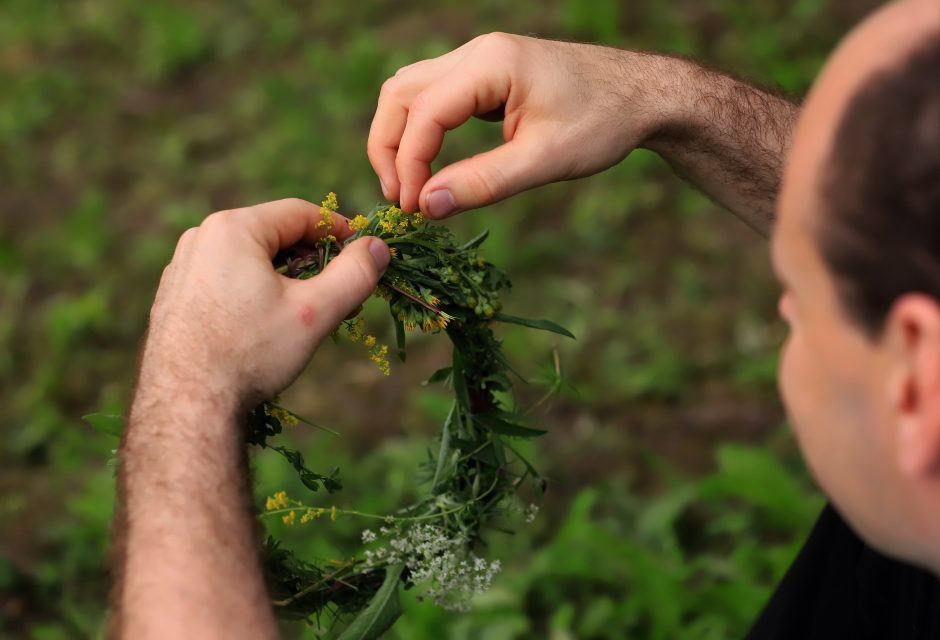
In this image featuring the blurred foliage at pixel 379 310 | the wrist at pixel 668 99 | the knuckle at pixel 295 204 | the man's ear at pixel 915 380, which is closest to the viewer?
the man's ear at pixel 915 380

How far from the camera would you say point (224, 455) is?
1.53 metres

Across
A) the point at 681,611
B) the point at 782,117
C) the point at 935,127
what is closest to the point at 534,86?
the point at 782,117

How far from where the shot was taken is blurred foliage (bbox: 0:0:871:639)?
313cm

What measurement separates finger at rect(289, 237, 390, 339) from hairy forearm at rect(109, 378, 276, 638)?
0.19m

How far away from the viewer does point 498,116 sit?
1915mm

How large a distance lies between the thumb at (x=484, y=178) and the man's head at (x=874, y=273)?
0.59 meters

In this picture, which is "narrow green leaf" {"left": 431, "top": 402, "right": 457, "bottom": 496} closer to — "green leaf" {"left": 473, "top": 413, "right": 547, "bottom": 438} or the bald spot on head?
"green leaf" {"left": 473, "top": 413, "right": 547, "bottom": 438}

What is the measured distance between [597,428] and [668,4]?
2.62 m

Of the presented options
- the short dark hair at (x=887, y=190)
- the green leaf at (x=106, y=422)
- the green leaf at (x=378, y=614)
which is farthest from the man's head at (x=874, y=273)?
the green leaf at (x=106, y=422)

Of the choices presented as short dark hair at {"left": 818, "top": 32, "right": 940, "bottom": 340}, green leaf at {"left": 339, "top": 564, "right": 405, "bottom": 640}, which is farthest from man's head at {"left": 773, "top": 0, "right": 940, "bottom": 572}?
green leaf at {"left": 339, "top": 564, "right": 405, "bottom": 640}

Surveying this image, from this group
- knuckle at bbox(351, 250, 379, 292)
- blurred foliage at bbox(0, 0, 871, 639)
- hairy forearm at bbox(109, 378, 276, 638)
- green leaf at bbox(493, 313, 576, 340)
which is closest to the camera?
hairy forearm at bbox(109, 378, 276, 638)

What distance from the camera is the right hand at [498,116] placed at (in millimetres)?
1764

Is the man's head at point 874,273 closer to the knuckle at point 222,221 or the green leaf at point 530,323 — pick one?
the green leaf at point 530,323

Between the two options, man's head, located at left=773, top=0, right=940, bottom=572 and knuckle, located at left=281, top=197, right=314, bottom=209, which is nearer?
man's head, located at left=773, top=0, right=940, bottom=572
